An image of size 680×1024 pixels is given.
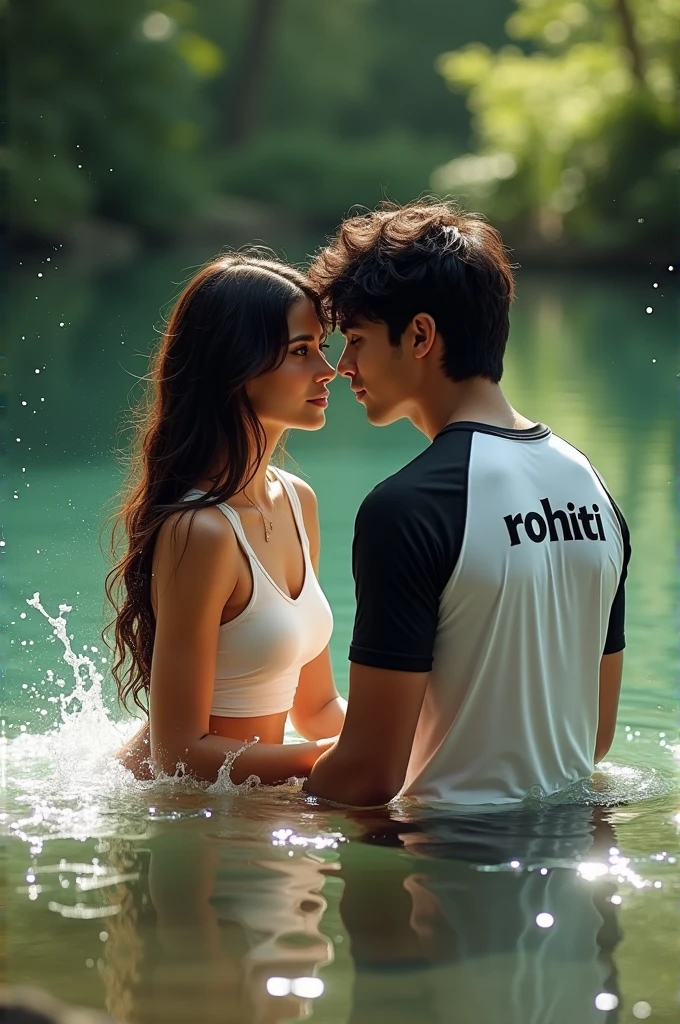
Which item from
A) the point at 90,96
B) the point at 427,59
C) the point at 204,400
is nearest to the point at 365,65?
the point at 427,59

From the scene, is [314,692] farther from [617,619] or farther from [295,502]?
[617,619]

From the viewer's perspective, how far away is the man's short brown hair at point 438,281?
9.82 ft

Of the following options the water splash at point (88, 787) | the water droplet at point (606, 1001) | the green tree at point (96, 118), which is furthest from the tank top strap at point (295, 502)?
the green tree at point (96, 118)

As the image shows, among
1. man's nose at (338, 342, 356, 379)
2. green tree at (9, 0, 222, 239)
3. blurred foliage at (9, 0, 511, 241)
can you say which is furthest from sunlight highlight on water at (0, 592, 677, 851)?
green tree at (9, 0, 222, 239)

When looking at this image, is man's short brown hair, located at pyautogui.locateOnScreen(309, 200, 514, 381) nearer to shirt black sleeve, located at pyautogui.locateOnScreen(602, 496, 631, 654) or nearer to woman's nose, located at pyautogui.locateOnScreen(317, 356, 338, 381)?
woman's nose, located at pyautogui.locateOnScreen(317, 356, 338, 381)

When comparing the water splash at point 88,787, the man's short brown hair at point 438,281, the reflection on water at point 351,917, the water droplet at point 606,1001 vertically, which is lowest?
the water droplet at point 606,1001

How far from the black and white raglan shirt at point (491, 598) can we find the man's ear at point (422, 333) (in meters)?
0.19

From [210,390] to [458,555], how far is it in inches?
34.0

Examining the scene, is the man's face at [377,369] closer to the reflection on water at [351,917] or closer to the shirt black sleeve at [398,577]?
the shirt black sleeve at [398,577]

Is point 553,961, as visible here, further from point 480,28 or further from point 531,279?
point 480,28

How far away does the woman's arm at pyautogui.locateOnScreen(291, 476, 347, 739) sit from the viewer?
3.78 m

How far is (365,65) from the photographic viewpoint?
43.7m

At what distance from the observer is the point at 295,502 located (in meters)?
3.71

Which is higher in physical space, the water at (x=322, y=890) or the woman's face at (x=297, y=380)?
the woman's face at (x=297, y=380)
